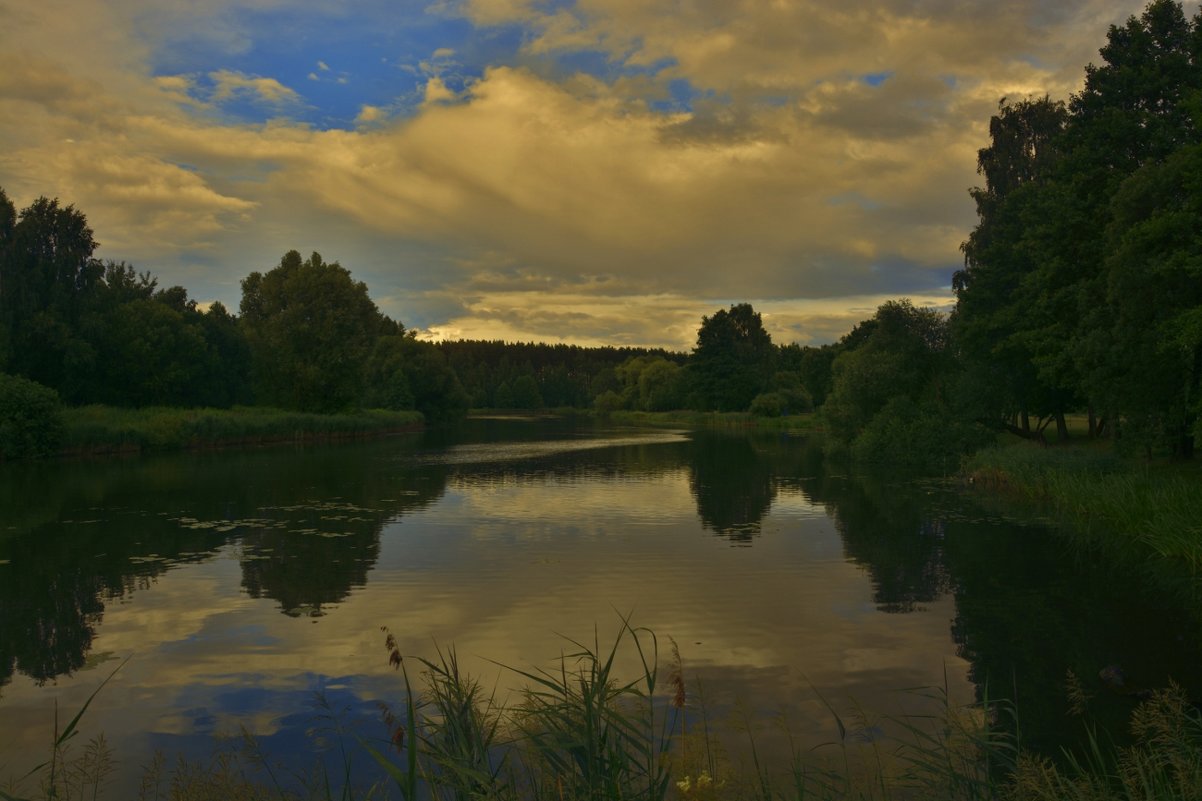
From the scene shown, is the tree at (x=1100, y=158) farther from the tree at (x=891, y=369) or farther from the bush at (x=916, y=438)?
the tree at (x=891, y=369)

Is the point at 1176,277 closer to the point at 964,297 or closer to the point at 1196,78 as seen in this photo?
the point at 1196,78

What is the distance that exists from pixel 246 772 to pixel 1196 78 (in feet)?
110

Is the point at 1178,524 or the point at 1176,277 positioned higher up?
the point at 1176,277

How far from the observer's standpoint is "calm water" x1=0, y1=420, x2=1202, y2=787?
10.5m

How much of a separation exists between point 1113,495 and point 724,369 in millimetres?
90605

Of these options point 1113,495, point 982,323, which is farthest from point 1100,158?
point 1113,495

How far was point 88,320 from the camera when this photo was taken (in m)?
55.8

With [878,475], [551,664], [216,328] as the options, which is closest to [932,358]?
[878,475]

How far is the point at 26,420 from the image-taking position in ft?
139

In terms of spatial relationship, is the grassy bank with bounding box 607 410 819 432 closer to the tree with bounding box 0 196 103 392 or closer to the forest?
the forest

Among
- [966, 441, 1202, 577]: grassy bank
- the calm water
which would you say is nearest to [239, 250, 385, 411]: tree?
the calm water

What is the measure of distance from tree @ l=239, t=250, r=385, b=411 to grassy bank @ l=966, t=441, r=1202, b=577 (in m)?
56.4

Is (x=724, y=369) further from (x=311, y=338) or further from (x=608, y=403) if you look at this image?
(x=311, y=338)

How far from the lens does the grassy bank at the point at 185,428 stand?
47.5 meters
